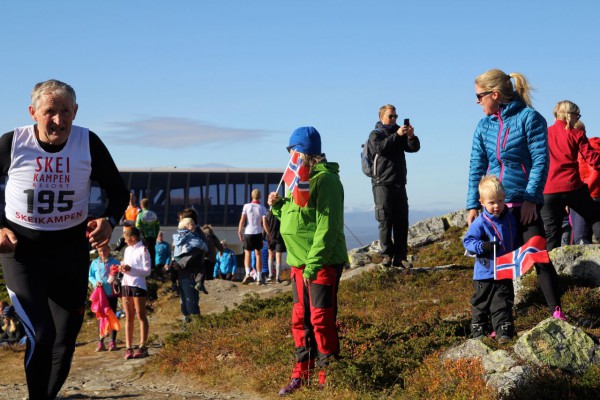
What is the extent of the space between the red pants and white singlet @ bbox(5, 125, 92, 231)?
2349 mm

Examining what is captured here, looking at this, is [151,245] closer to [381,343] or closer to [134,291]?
[134,291]

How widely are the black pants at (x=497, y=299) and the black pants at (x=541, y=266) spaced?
0.33 meters

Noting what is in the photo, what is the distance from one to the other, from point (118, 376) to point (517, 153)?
5863 mm

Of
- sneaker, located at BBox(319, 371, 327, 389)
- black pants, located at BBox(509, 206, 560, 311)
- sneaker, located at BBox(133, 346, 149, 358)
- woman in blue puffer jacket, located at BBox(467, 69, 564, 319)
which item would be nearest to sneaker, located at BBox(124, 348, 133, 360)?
sneaker, located at BBox(133, 346, 149, 358)

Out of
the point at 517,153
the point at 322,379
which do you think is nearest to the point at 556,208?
the point at 517,153

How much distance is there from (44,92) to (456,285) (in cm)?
804

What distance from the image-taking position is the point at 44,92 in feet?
17.6

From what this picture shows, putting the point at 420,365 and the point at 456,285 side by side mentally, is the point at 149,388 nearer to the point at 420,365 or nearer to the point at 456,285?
the point at 420,365

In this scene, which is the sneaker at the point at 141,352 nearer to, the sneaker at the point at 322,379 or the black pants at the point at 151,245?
the sneaker at the point at 322,379

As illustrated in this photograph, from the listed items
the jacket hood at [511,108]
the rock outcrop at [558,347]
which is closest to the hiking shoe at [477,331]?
the rock outcrop at [558,347]

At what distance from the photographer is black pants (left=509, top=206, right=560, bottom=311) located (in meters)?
7.36

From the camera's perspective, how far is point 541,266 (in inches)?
293

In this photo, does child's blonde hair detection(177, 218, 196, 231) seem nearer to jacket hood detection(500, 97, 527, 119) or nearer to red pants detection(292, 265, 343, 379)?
red pants detection(292, 265, 343, 379)

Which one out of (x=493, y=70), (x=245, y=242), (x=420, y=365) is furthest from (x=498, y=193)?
(x=245, y=242)
